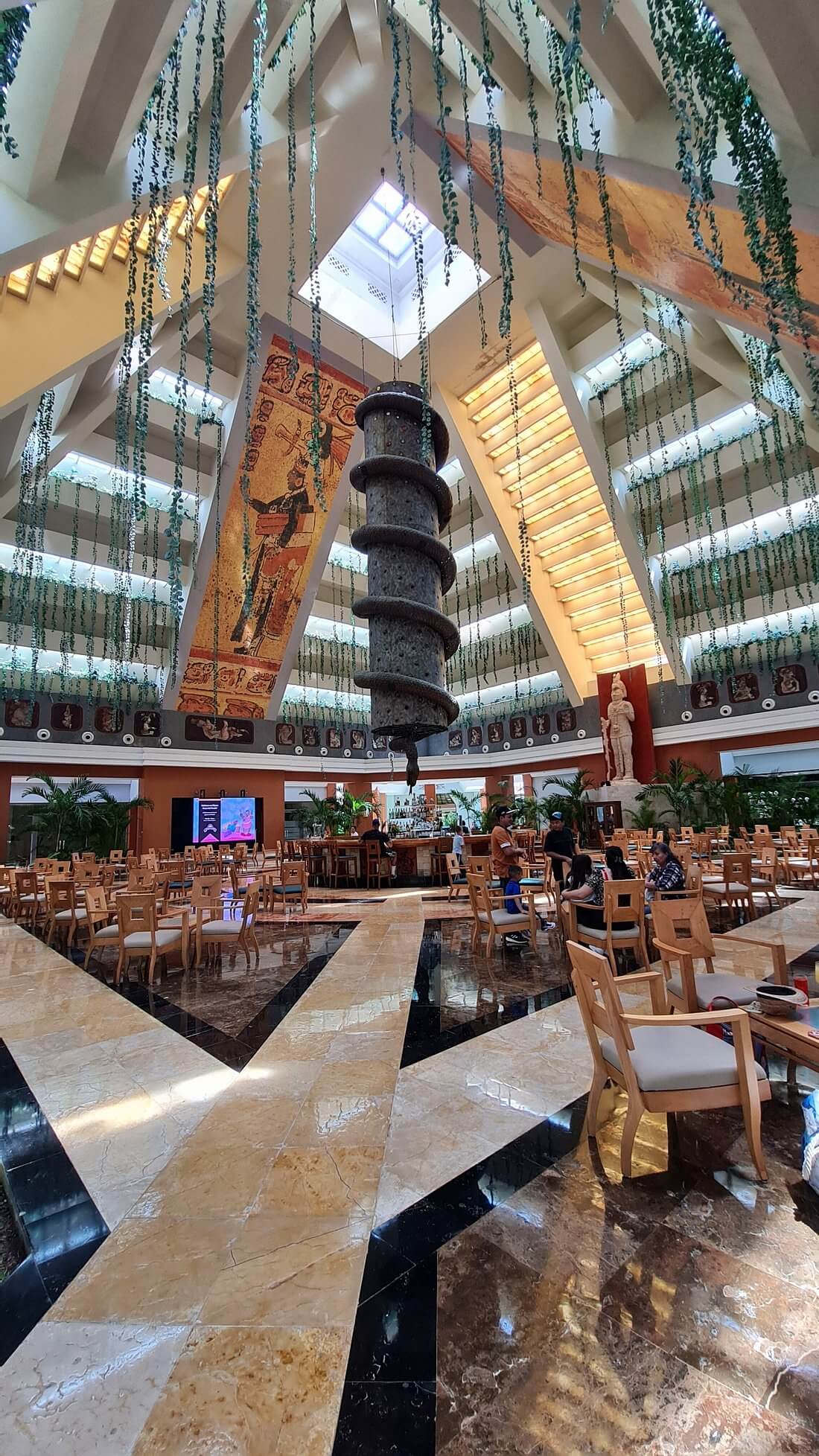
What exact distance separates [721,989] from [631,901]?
178 centimetres

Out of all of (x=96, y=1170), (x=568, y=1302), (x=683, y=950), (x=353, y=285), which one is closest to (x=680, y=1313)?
(x=568, y=1302)

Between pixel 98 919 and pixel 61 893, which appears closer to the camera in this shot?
pixel 98 919

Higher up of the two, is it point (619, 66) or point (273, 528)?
point (273, 528)

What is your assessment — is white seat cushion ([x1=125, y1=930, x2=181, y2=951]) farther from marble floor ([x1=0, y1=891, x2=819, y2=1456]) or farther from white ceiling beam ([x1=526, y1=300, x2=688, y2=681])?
white ceiling beam ([x1=526, y1=300, x2=688, y2=681])

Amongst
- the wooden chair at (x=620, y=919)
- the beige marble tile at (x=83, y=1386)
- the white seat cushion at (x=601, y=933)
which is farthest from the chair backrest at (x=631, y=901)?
the beige marble tile at (x=83, y=1386)

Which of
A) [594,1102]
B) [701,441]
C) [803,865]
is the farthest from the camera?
[701,441]

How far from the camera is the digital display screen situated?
16.9m

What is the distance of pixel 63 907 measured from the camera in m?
7.06

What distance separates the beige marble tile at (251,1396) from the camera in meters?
1.09

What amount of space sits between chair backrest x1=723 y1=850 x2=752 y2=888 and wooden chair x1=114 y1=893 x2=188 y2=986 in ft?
18.8

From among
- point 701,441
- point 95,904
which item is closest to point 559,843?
point 95,904

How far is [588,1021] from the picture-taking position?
2.23m

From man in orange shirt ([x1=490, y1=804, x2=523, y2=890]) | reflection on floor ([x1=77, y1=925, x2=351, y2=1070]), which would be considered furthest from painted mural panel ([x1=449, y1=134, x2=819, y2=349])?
reflection on floor ([x1=77, y1=925, x2=351, y2=1070])

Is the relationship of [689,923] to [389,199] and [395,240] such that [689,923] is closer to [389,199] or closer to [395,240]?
[389,199]
